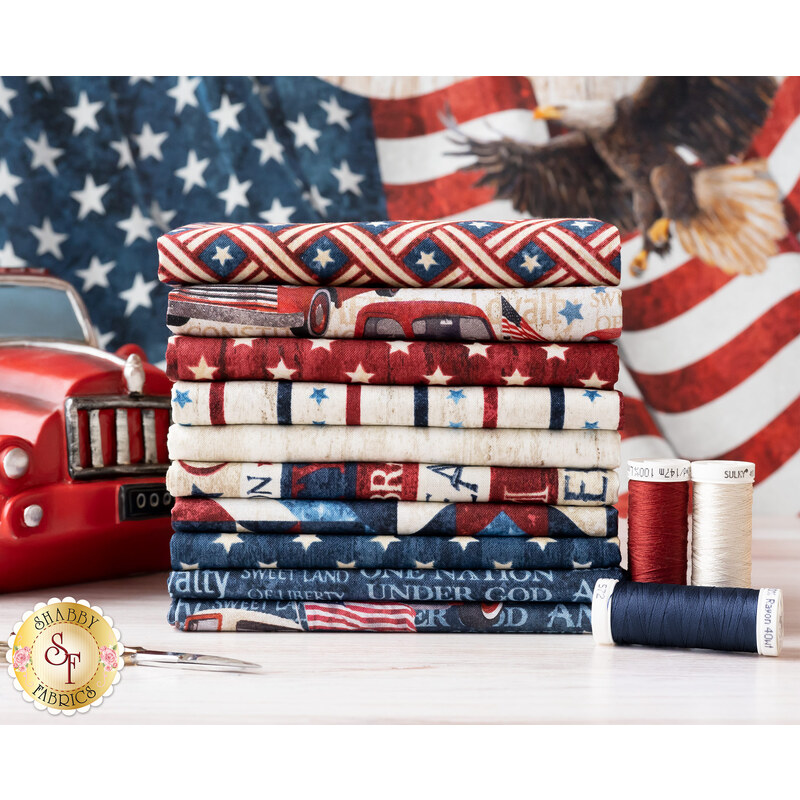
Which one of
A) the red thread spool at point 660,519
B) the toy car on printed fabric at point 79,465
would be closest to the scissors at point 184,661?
the toy car on printed fabric at point 79,465

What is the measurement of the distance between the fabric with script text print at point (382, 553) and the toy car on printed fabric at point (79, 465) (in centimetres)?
24

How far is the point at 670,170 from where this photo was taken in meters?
1.57

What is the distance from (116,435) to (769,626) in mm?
825

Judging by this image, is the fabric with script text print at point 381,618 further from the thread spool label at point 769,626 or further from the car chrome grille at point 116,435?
the car chrome grille at point 116,435

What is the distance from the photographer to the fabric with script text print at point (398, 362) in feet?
2.95

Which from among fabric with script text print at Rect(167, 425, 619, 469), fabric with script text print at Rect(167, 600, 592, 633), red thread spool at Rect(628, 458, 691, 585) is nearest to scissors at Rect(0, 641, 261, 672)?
fabric with script text print at Rect(167, 600, 592, 633)

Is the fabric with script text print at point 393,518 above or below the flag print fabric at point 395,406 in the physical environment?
below

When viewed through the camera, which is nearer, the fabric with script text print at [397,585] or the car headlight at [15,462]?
the fabric with script text print at [397,585]

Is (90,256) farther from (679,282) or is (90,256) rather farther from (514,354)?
(679,282)

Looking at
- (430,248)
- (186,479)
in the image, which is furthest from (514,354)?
(186,479)

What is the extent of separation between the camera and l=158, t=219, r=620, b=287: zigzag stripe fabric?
0.89m

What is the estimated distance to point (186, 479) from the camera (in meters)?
0.91

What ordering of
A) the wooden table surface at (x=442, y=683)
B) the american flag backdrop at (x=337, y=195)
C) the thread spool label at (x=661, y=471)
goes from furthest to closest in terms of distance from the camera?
the american flag backdrop at (x=337, y=195) < the thread spool label at (x=661, y=471) < the wooden table surface at (x=442, y=683)

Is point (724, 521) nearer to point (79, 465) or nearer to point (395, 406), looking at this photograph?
point (395, 406)
